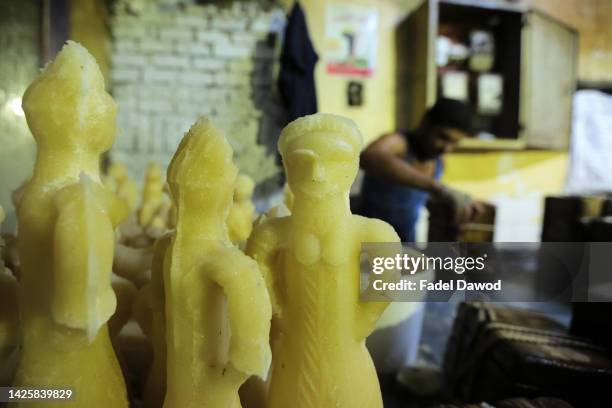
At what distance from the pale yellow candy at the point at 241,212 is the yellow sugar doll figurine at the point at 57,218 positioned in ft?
1.01

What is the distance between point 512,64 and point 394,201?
7.10 feet

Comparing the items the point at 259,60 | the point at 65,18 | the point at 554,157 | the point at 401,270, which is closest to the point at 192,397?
the point at 401,270

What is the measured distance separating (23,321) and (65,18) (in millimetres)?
438

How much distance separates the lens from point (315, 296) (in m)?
0.47

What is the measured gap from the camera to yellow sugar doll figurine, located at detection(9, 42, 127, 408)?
1.30ft

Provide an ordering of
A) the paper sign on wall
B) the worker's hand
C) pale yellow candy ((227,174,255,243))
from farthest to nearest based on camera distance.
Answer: the paper sign on wall, the worker's hand, pale yellow candy ((227,174,255,243))

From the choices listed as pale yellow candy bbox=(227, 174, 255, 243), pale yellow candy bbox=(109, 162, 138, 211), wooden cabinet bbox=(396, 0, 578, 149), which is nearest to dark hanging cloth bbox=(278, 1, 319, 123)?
pale yellow candy bbox=(109, 162, 138, 211)

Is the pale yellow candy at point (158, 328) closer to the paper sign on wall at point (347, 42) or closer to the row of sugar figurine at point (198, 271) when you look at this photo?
the row of sugar figurine at point (198, 271)

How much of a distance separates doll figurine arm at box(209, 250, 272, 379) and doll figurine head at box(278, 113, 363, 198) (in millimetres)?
114

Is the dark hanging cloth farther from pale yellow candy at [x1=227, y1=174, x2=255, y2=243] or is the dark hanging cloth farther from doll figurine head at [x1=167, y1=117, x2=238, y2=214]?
doll figurine head at [x1=167, y1=117, x2=238, y2=214]

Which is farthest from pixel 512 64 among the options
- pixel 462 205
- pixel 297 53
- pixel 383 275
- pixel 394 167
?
pixel 383 275

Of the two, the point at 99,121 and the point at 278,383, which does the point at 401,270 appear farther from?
the point at 99,121

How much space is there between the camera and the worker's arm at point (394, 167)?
110 cm

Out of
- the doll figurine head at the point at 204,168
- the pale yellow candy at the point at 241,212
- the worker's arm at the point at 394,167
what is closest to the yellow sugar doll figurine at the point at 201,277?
the doll figurine head at the point at 204,168
